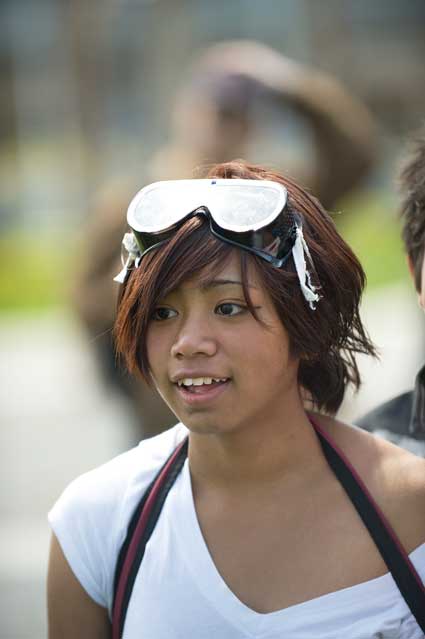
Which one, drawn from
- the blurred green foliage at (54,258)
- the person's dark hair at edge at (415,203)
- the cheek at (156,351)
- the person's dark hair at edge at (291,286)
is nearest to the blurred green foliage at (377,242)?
the blurred green foliage at (54,258)

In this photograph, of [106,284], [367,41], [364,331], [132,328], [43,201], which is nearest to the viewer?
[132,328]

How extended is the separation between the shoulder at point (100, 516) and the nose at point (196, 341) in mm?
364

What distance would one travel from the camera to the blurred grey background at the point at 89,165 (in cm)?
721

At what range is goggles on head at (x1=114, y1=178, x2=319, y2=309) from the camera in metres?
2.15

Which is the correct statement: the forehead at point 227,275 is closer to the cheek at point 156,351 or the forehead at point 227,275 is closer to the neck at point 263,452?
the cheek at point 156,351

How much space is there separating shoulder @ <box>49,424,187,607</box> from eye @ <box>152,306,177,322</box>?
372 mm

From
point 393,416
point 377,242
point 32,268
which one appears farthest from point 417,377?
point 32,268

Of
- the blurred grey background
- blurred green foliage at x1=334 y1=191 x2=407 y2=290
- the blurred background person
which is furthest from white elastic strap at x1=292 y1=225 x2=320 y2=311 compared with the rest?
blurred green foliage at x1=334 y1=191 x2=407 y2=290

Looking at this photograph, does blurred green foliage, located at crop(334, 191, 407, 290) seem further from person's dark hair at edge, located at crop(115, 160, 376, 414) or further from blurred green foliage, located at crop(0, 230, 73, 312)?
person's dark hair at edge, located at crop(115, 160, 376, 414)

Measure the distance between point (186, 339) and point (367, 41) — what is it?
2557cm

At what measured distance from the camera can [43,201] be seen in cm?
2438

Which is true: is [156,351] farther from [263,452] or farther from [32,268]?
[32,268]

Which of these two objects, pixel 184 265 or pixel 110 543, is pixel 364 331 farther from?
pixel 110 543

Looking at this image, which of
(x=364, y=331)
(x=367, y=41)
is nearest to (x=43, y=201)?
(x=367, y=41)
